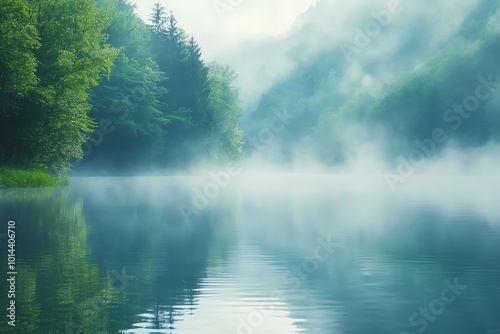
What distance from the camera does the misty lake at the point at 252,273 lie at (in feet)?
42.1

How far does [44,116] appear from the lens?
182 feet

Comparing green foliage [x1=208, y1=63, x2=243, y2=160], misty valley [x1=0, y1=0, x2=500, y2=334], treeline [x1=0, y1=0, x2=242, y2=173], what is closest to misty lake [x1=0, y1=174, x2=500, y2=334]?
misty valley [x1=0, y1=0, x2=500, y2=334]

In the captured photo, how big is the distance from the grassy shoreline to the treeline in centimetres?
153

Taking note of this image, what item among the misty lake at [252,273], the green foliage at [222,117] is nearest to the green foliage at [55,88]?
the misty lake at [252,273]

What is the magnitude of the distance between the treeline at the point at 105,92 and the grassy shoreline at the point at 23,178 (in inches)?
60.4

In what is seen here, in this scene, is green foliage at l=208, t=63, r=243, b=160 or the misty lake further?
green foliage at l=208, t=63, r=243, b=160

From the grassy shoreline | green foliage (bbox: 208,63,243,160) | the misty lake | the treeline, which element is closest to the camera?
the misty lake

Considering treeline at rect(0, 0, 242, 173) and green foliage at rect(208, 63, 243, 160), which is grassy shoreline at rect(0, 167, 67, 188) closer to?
treeline at rect(0, 0, 242, 173)

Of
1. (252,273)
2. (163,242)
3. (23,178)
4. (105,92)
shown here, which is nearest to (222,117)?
(105,92)

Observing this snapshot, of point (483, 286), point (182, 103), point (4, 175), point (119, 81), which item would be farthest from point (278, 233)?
point (182, 103)

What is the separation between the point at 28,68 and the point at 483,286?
39.1m

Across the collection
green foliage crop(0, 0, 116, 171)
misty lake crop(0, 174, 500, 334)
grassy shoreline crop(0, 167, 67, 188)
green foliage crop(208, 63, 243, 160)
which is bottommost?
misty lake crop(0, 174, 500, 334)

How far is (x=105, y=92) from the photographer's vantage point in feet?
299

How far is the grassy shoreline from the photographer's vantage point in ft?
169
